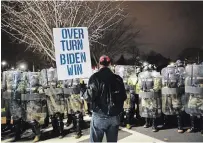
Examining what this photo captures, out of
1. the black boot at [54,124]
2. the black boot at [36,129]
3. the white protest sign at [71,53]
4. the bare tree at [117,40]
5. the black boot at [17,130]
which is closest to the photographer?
the white protest sign at [71,53]

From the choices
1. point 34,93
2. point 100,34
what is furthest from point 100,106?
point 100,34

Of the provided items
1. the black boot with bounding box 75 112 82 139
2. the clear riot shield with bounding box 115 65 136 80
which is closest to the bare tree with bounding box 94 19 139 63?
the clear riot shield with bounding box 115 65 136 80

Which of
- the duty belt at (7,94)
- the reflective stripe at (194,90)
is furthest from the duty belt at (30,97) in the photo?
the reflective stripe at (194,90)

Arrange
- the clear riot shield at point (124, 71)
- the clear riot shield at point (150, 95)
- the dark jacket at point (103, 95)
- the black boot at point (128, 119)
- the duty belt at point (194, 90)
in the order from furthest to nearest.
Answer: the clear riot shield at point (124, 71) → the black boot at point (128, 119) → the clear riot shield at point (150, 95) → the duty belt at point (194, 90) → the dark jacket at point (103, 95)

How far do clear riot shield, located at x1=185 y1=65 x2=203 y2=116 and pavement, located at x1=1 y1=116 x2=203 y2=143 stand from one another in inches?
20.2

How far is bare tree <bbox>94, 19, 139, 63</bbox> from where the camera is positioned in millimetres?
7754

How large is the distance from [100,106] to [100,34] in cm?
607

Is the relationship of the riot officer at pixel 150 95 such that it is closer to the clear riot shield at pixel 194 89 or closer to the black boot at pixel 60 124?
the clear riot shield at pixel 194 89

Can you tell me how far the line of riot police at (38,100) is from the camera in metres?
6.24

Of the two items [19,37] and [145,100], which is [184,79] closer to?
[145,100]

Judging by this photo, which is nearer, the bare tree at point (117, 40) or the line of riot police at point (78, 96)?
the line of riot police at point (78, 96)

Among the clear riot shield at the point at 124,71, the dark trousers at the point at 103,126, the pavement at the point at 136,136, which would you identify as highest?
the clear riot shield at the point at 124,71

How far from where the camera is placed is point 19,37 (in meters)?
10.9

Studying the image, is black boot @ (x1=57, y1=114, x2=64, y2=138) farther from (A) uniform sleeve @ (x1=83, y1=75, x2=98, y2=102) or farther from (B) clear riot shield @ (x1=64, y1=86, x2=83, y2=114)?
(A) uniform sleeve @ (x1=83, y1=75, x2=98, y2=102)
